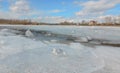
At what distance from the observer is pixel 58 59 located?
26.3 ft

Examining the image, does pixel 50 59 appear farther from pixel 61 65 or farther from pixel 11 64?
pixel 11 64

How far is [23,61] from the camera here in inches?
295

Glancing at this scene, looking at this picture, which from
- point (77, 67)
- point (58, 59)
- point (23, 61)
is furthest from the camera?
point (58, 59)

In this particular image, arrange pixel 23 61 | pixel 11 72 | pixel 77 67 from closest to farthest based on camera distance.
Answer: pixel 11 72, pixel 77 67, pixel 23 61

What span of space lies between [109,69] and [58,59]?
2.22 meters

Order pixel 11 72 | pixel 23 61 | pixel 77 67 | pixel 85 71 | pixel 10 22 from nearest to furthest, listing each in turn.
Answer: pixel 11 72, pixel 85 71, pixel 77 67, pixel 23 61, pixel 10 22

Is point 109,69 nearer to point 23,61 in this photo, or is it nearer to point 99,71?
point 99,71

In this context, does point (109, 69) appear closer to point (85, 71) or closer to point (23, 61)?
point (85, 71)

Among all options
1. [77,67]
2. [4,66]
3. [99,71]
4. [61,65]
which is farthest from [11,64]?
[99,71]

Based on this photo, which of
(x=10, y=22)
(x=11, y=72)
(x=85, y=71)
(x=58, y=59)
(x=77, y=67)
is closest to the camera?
(x=11, y=72)

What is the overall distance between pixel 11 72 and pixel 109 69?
2936mm

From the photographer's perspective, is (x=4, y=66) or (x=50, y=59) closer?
(x=4, y=66)

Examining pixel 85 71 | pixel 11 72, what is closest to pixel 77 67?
pixel 85 71

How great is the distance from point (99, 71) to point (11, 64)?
2.87m
